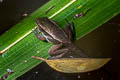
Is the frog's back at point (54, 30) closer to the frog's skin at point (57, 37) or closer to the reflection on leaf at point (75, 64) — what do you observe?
the frog's skin at point (57, 37)

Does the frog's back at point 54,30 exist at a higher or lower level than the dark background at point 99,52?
higher

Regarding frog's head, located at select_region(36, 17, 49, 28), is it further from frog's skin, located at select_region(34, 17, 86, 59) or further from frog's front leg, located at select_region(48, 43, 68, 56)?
frog's front leg, located at select_region(48, 43, 68, 56)

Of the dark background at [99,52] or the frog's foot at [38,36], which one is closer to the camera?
the frog's foot at [38,36]

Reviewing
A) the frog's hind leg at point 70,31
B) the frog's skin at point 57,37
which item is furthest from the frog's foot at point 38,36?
the frog's hind leg at point 70,31

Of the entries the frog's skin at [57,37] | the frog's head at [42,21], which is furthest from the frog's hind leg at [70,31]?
the frog's head at [42,21]

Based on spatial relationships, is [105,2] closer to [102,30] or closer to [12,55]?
[102,30]

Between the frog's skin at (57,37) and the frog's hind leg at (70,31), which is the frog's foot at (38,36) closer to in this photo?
the frog's skin at (57,37)

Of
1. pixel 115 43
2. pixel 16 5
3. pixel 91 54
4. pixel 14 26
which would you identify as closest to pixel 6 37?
pixel 14 26

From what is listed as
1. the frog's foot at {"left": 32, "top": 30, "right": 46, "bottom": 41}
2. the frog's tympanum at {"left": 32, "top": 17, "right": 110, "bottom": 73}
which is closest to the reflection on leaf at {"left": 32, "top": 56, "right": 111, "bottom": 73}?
the frog's tympanum at {"left": 32, "top": 17, "right": 110, "bottom": 73}

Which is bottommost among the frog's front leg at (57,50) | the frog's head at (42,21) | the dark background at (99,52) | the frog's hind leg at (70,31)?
the dark background at (99,52)
